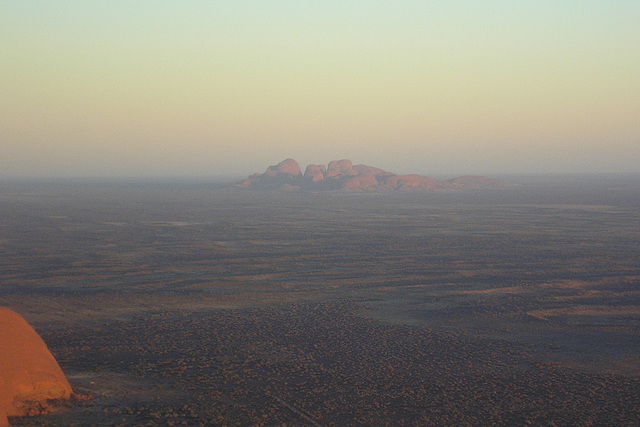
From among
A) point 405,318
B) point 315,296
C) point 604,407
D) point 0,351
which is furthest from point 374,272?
point 0,351

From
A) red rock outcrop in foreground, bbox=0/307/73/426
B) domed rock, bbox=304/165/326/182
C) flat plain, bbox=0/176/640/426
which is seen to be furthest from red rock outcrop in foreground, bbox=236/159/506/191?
red rock outcrop in foreground, bbox=0/307/73/426

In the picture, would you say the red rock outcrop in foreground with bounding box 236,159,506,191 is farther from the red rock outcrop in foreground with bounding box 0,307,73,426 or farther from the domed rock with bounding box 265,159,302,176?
the red rock outcrop in foreground with bounding box 0,307,73,426

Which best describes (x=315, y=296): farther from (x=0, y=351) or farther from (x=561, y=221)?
(x=561, y=221)

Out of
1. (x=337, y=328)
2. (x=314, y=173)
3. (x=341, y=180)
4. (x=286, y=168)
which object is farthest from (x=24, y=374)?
(x=286, y=168)

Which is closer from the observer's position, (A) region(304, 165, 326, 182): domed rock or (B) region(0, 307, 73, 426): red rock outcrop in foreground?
(B) region(0, 307, 73, 426): red rock outcrop in foreground

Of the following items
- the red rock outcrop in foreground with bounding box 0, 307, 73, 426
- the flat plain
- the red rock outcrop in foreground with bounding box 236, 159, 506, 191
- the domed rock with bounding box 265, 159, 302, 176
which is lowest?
the flat plain

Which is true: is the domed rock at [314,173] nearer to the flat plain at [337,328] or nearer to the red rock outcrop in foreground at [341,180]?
the red rock outcrop in foreground at [341,180]
